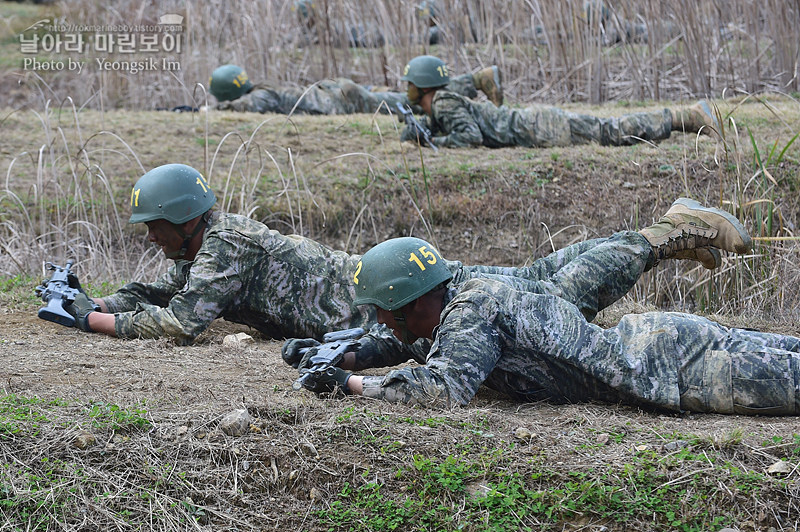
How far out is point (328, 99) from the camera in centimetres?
1068

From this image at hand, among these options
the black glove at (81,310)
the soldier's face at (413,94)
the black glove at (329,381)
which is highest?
the soldier's face at (413,94)

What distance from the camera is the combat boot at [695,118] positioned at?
317 inches

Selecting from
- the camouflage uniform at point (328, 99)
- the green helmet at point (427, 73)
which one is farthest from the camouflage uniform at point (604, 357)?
the camouflage uniform at point (328, 99)

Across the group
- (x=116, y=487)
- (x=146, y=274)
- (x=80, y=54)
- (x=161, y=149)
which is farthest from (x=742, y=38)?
(x=116, y=487)

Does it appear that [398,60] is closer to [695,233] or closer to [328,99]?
[328,99]

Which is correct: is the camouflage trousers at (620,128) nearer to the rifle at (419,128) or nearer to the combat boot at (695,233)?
the rifle at (419,128)

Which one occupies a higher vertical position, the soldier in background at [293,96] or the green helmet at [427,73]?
the green helmet at [427,73]

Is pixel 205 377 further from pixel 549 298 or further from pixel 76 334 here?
pixel 549 298

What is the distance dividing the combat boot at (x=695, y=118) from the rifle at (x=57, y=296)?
5.54m

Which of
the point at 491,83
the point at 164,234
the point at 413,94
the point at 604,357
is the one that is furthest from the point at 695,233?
the point at 491,83

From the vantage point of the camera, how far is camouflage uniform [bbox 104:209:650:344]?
183 inches

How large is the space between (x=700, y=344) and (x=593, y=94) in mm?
7189

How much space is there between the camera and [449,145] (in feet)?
29.3

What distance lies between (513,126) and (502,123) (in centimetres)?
11
